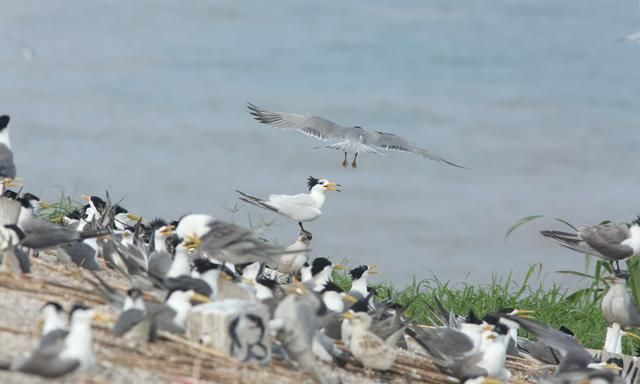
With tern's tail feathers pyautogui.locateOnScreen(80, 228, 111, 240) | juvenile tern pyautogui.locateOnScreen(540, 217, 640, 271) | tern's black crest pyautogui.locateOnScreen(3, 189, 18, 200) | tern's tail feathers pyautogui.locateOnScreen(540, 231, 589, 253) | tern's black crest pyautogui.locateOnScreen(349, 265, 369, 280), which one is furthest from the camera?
tern's black crest pyautogui.locateOnScreen(3, 189, 18, 200)

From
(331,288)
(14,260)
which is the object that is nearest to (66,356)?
(14,260)

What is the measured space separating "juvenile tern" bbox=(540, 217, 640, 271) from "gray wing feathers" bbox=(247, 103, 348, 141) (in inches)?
127

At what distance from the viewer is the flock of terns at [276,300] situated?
27.2 ft

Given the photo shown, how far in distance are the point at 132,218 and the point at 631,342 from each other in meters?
5.83

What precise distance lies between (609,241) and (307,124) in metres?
4.06

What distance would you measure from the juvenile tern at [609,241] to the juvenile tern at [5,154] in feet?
18.9

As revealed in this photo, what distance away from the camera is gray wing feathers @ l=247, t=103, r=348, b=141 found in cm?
1505

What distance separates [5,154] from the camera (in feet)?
42.5

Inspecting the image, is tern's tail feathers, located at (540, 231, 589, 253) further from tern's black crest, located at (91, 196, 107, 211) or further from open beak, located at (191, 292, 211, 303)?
open beak, located at (191, 292, 211, 303)

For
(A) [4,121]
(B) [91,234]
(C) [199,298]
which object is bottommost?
(C) [199,298]

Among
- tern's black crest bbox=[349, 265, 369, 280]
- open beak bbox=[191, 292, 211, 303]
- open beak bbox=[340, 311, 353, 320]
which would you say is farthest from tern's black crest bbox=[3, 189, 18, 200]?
open beak bbox=[340, 311, 353, 320]

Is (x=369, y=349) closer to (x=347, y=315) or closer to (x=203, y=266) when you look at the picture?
(x=347, y=315)

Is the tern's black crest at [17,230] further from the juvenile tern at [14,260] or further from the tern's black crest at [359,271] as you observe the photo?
the tern's black crest at [359,271]

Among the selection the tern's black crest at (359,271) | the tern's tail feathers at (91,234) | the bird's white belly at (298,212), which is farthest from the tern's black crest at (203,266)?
the bird's white belly at (298,212)
